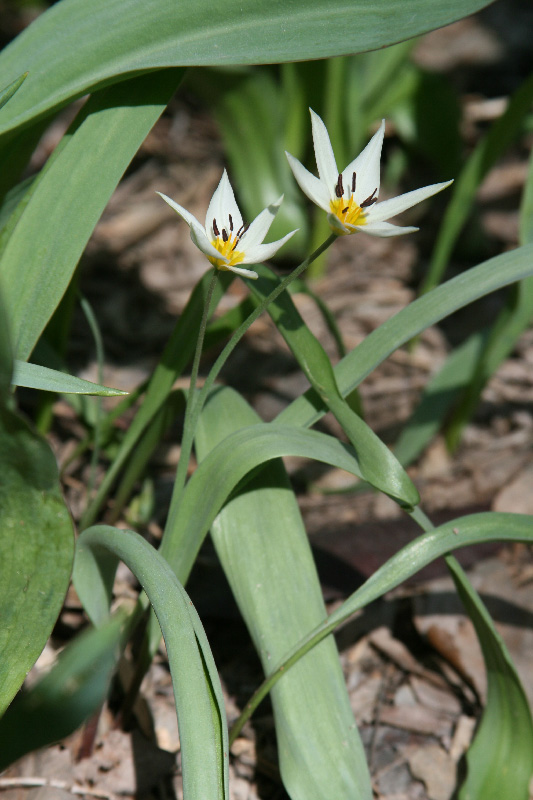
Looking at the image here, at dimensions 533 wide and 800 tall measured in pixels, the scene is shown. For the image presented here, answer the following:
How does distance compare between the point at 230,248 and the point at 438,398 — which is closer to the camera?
the point at 230,248

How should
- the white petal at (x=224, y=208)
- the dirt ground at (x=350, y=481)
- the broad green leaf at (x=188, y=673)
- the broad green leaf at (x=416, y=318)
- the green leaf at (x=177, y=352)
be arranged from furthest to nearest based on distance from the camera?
the dirt ground at (x=350, y=481), the green leaf at (x=177, y=352), the broad green leaf at (x=416, y=318), the white petal at (x=224, y=208), the broad green leaf at (x=188, y=673)

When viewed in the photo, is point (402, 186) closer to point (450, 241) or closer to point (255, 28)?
point (450, 241)

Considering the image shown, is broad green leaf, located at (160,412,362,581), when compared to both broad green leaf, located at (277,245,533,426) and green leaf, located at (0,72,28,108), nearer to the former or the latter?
broad green leaf, located at (277,245,533,426)

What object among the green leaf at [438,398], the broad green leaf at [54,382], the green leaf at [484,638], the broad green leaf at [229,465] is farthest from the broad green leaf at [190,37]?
the green leaf at [438,398]

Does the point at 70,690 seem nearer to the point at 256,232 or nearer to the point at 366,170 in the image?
the point at 256,232

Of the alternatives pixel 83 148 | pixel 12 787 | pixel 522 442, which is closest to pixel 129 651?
pixel 12 787

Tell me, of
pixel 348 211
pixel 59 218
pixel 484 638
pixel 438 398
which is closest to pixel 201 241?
pixel 348 211

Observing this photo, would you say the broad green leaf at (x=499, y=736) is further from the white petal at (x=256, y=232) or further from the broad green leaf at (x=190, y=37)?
the broad green leaf at (x=190, y=37)

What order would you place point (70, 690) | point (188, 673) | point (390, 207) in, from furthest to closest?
point (390, 207), point (188, 673), point (70, 690)
